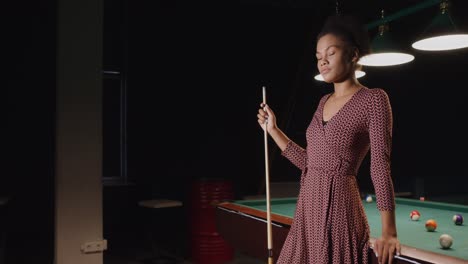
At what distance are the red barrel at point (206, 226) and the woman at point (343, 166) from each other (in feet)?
12.6

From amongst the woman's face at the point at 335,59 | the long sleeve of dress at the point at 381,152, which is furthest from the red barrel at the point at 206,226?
the long sleeve of dress at the point at 381,152

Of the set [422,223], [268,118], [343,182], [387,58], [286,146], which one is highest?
[387,58]

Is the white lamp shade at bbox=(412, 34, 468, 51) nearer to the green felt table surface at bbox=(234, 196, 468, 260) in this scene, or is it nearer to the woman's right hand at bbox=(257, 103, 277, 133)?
the green felt table surface at bbox=(234, 196, 468, 260)

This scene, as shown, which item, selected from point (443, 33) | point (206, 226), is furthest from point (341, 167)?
point (206, 226)

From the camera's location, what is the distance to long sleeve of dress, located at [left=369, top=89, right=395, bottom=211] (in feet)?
4.01

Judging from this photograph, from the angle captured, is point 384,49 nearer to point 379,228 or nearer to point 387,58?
point 387,58

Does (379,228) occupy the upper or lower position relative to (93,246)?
upper

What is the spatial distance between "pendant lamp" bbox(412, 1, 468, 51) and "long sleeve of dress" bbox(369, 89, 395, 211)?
69.0 inches

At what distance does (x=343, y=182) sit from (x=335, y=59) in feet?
1.23

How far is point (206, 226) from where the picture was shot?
5227mm

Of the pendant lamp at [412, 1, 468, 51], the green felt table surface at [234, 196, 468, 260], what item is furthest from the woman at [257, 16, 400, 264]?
the pendant lamp at [412, 1, 468, 51]

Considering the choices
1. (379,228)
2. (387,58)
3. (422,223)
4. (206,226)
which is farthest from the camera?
(206,226)

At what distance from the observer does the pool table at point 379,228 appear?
169 centimetres

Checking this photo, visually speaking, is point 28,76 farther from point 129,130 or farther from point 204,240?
point 204,240
